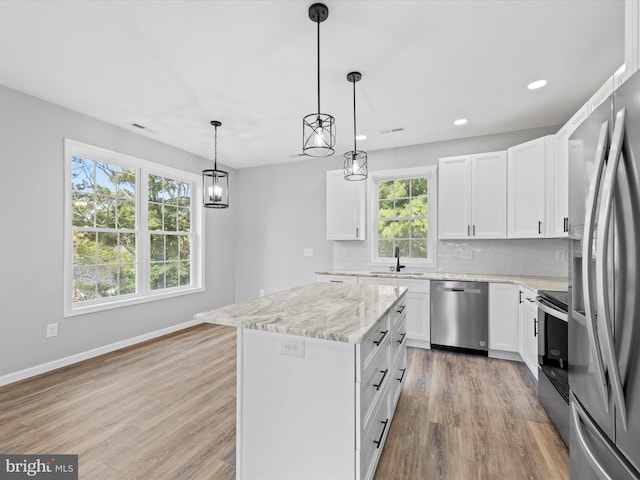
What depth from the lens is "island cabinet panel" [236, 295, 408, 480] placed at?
1343 millimetres

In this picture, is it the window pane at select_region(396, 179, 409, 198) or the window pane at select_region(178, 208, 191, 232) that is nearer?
the window pane at select_region(396, 179, 409, 198)

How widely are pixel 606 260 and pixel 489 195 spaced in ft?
9.97

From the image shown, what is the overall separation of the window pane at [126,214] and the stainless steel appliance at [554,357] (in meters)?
4.59

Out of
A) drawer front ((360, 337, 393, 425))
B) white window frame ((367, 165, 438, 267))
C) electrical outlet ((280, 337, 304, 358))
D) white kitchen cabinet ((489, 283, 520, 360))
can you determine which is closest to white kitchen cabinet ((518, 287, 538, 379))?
white kitchen cabinet ((489, 283, 520, 360))

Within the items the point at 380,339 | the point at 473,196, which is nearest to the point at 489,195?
the point at 473,196

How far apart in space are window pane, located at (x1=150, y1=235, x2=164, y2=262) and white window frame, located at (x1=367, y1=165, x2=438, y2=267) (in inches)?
123

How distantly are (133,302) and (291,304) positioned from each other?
2.99 m

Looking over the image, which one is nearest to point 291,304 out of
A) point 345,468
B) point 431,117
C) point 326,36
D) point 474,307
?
point 345,468

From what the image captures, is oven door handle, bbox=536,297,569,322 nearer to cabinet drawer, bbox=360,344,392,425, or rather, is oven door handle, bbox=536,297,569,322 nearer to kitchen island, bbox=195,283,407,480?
cabinet drawer, bbox=360,344,392,425

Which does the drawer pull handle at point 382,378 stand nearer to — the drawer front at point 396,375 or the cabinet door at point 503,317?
the drawer front at point 396,375

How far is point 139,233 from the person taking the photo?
406 cm

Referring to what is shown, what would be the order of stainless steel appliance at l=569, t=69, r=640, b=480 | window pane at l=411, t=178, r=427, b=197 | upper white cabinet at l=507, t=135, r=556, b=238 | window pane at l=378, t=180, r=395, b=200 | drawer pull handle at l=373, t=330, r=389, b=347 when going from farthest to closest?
window pane at l=378, t=180, r=395, b=200 < window pane at l=411, t=178, r=427, b=197 < upper white cabinet at l=507, t=135, r=556, b=238 < drawer pull handle at l=373, t=330, r=389, b=347 < stainless steel appliance at l=569, t=69, r=640, b=480

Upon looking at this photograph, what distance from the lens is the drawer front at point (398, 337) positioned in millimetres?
2088

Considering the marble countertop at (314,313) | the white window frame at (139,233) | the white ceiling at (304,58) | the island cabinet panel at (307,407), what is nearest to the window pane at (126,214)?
the white window frame at (139,233)
